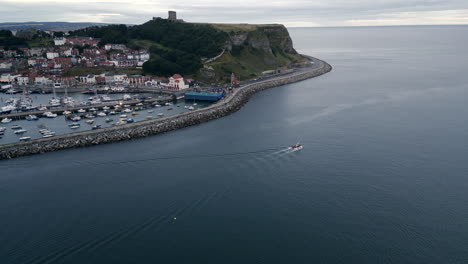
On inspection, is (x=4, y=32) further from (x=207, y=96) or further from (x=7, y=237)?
(x=7, y=237)

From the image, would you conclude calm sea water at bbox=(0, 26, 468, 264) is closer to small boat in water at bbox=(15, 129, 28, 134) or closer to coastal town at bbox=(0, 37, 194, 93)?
small boat in water at bbox=(15, 129, 28, 134)

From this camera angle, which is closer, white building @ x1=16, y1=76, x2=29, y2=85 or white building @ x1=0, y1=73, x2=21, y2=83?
white building @ x1=16, y1=76, x2=29, y2=85

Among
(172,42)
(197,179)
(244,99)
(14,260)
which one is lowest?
(14,260)

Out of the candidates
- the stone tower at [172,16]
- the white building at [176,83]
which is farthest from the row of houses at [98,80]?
the stone tower at [172,16]

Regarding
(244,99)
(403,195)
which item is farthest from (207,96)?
(403,195)

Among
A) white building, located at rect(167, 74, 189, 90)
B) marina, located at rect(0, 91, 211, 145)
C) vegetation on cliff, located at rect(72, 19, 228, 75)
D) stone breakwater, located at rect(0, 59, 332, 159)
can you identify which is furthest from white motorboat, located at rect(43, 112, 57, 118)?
vegetation on cliff, located at rect(72, 19, 228, 75)
